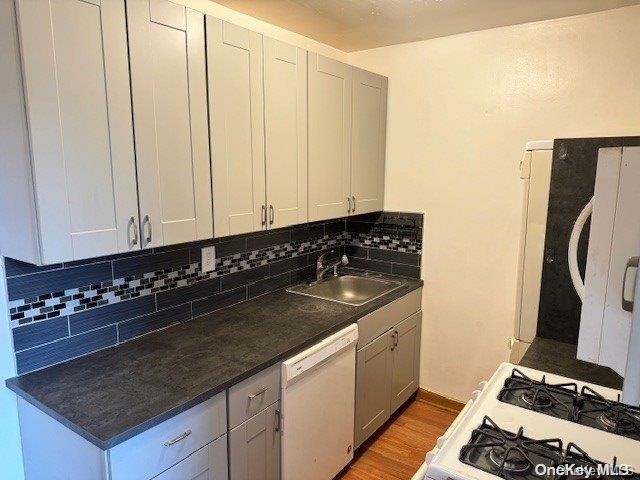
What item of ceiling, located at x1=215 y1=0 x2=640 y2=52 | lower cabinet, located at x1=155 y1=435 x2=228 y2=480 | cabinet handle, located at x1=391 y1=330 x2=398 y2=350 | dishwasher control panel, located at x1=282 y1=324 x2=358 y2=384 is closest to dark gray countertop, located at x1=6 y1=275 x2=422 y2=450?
dishwasher control panel, located at x1=282 y1=324 x2=358 y2=384

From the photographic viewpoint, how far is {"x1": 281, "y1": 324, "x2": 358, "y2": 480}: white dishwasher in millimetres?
1852

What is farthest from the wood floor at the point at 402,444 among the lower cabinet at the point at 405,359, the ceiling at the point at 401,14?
the ceiling at the point at 401,14

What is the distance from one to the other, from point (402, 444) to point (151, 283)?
176 cm

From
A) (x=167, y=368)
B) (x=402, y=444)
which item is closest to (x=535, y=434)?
(x=167, y=368)

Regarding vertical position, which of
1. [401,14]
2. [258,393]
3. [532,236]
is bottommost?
[258,393]

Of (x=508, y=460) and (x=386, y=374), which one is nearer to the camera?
(x=508, y=460)

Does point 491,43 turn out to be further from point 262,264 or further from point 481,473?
point 481,473

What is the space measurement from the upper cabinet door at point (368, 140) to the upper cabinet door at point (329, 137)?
0.08 metres

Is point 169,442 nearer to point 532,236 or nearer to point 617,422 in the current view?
point 617,422

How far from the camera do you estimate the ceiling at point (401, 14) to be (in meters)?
2.11

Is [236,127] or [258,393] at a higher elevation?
[236,127]

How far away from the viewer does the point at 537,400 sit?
1.38 metres

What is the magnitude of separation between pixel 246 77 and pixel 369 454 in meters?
2.14

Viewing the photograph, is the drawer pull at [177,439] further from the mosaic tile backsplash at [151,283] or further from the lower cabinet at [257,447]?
the mosaic tile backsplash at [151,283]
